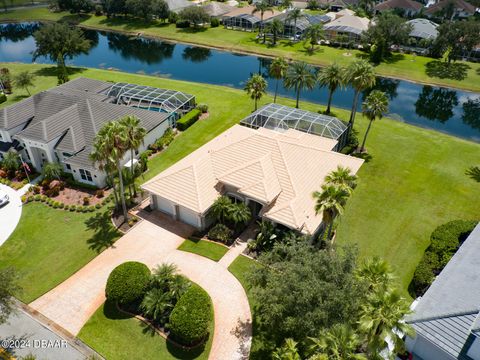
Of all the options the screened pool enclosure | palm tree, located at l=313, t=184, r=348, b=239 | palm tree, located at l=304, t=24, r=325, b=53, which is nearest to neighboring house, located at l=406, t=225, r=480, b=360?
palm tree, located at l=313, t=184, r=348, b=239

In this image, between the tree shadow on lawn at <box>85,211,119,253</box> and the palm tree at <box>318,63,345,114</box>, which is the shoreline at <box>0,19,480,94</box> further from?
the tree shadow on lawn at <box>85,211,119,253</box>

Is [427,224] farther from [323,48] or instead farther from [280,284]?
[323,48]

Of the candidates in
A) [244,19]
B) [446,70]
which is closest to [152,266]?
[446,70]

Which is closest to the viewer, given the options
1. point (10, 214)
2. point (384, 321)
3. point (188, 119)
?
point (384, 321)

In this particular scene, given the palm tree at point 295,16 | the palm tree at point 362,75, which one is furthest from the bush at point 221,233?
the palm tree at point 295,16

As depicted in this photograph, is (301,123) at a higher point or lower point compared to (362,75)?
lower

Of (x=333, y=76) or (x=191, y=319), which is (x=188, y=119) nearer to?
(x=333, y=76)
